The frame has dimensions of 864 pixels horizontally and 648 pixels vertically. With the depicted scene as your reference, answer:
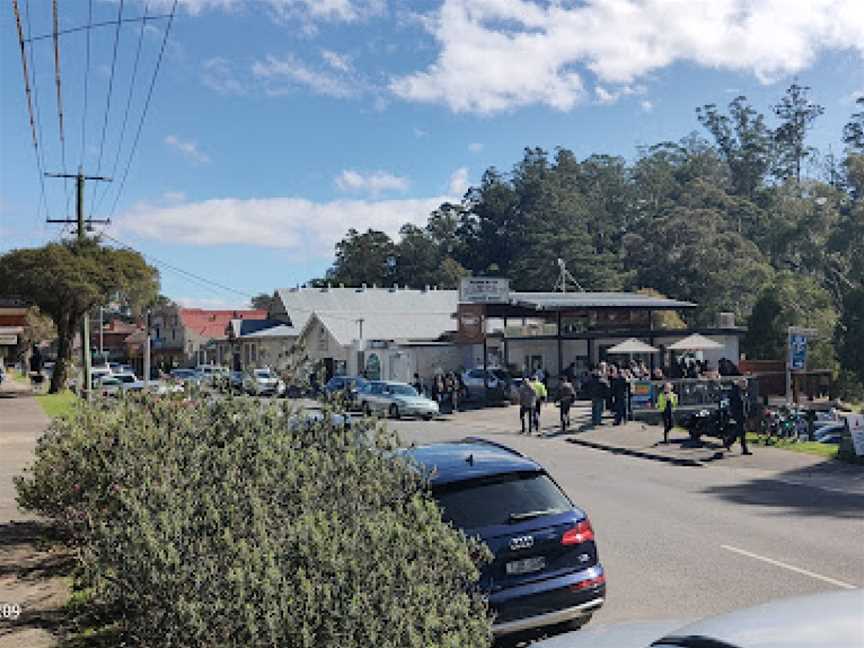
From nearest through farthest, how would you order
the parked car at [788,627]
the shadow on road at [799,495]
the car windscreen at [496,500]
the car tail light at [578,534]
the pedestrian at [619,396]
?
1. the parked car at [788,627]
2. the car windscreen at [496,500]
3. the car tail light at [578,534]
4. the shadow on road at [799,495]
5. the pedestrian at [619,396]

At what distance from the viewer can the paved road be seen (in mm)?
8562

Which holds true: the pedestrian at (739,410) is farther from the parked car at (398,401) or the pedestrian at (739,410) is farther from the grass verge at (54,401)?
the grass verge at (54,401)

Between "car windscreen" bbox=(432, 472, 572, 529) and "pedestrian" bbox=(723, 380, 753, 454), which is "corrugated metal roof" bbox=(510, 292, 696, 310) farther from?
"car windscreen" bbox=(432, 472, 572, 529)

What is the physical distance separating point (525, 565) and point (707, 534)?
562 centimetres

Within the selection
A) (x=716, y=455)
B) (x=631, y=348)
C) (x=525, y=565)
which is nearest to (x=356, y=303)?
(x=631, y=348)

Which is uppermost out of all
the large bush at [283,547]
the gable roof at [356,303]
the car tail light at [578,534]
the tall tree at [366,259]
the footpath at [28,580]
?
the tall tree at [366,259]

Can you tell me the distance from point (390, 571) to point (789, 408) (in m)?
21.9

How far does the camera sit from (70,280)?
39.3 metres

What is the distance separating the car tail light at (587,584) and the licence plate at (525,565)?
0.31 m

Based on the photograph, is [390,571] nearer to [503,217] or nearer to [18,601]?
[18,601]

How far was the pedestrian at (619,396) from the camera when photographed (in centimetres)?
2714

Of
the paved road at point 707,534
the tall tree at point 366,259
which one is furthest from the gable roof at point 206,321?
the paved road at point 707,534

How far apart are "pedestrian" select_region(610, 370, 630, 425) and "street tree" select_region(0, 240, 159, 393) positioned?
22.9 meters

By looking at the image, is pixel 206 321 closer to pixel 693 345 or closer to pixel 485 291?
pixel 485 291
